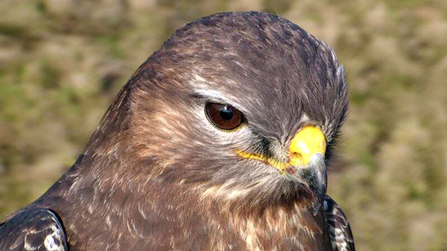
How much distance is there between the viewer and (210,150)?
417 centimetres

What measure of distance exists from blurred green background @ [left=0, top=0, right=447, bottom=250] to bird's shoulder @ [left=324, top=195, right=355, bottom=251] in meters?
1.33

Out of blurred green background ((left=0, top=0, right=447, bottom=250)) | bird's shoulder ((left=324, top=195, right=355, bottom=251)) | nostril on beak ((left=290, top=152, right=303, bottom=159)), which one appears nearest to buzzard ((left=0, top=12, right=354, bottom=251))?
nostril on beak ((left=290, top=152, right=303, bottom=159))

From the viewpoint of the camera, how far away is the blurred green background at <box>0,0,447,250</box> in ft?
25.2

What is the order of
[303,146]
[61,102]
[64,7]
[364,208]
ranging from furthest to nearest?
[64,7] < [61,102] < [364,208] < [303,146]

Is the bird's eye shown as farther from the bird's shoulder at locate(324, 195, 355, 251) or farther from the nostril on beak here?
the bird's shoulder at locate(324, 195, 355, 251)

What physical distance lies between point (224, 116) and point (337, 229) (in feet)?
4.84

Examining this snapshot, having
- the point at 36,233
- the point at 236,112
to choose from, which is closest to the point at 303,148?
the point at 236,112

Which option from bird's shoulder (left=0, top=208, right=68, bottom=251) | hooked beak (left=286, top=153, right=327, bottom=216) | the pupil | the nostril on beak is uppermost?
the pupil

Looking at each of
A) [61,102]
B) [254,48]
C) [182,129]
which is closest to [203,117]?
[182,129]

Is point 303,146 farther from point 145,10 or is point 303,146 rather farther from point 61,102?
point 145,10

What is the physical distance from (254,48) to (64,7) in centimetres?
612

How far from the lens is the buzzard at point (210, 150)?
4.08m

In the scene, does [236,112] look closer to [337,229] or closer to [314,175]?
[314,175]

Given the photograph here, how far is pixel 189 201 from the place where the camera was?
426 cm
